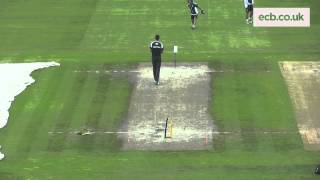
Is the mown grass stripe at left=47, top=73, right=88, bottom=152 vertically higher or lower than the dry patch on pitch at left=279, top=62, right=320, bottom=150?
higher

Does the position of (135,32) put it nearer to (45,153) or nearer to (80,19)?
(80,19)

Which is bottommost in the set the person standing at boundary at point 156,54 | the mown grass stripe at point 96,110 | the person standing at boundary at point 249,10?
the person standing at boundary at point 249,10

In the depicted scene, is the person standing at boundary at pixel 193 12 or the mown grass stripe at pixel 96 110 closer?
the mown grass stripe at pixel 96 110

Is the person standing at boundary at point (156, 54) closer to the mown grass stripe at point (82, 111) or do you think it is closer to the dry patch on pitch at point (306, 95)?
the mown grass stripe at point (82, 111)

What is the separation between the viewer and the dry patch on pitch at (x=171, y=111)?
19.9m

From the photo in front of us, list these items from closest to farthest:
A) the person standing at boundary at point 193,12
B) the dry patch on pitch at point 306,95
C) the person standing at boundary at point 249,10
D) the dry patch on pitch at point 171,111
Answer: the dry patch on pitch at point 171,111 < the dry patch on pitch at point 306,95 < the person standing at boundary at point 193,12 < the person standing at boundary at point 249,10

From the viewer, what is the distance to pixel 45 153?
1942 centimetres

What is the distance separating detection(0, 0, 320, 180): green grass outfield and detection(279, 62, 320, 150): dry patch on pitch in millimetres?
317

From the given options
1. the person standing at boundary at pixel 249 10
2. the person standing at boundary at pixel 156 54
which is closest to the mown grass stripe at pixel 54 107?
the person standing at boundary at pixel 156 54

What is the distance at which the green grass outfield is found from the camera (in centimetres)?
1856

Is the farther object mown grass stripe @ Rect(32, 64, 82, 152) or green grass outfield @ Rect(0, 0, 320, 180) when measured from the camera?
mown grass stripe @ Rect(32, 64, 82, 152)

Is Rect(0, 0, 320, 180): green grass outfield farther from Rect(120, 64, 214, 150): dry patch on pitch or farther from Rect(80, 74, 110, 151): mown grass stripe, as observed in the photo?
Rect(120, 64, 214, 150): dry patch on pitch

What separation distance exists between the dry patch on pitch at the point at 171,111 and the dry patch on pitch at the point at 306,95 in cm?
250

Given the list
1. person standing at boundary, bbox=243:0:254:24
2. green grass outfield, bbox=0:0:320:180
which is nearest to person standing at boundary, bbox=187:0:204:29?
green grass outfield, bbox=0:0:320:180
